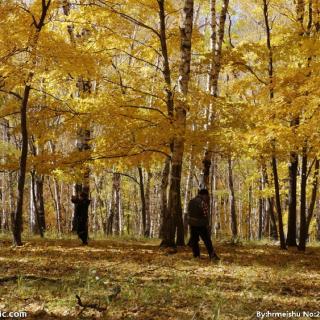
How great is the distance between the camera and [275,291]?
23.7 feet

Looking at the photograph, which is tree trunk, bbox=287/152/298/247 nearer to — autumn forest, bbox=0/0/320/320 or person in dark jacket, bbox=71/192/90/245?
autumn forest, bbox=0/0/320/320

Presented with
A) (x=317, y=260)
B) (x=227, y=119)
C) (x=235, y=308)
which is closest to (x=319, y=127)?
(x=227, y=119)

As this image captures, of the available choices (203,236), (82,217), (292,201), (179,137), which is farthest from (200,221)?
(292,201)

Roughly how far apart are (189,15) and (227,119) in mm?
3068

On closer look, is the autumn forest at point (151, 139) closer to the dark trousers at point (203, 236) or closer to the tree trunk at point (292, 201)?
the tree trunk at point (292, 201)

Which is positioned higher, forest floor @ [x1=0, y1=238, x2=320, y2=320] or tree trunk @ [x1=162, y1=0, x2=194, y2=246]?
tree trunk @ [x1=162, y1=0, x2=194, y2=246]

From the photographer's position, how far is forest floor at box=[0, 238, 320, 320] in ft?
18.8

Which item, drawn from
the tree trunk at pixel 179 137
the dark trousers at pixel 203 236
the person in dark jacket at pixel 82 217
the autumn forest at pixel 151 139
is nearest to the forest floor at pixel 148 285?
the autumn forest at pixel 151 139

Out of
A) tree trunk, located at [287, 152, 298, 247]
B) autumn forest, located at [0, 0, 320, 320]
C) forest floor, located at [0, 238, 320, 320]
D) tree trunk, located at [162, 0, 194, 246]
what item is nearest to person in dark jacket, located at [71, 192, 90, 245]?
autumn forest, located at [0, 0, 320, 320]

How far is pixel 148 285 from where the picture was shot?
7.11 m

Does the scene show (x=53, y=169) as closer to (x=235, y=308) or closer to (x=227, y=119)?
(x=227, y=119)

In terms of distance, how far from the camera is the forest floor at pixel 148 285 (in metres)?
5.73

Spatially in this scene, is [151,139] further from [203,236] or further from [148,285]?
[148,285]

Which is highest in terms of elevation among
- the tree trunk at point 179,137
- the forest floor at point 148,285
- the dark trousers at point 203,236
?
the tree trunk at point 179,137
